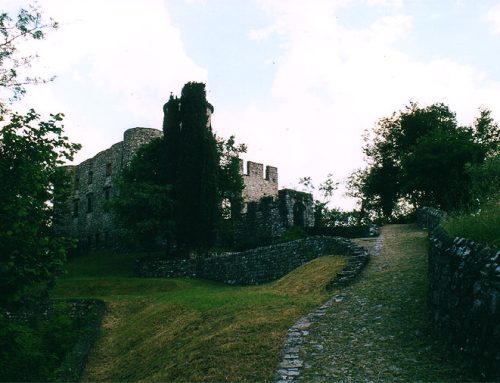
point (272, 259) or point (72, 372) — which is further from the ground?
point (272, 259)

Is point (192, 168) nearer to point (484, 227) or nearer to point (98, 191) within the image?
point (98, 191)

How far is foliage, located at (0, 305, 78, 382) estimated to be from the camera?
1016 centimetres

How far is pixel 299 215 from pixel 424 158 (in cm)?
1064

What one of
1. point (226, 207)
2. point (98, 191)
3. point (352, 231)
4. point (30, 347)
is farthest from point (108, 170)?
point (30, 347)

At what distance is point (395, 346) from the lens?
30.9 ft

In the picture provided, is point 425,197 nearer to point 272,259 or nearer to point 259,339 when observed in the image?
point 272,259

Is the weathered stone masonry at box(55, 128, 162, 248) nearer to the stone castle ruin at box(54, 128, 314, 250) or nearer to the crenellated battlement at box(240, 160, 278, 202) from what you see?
the stone castle ruin at box(54, 128, 314, 250)

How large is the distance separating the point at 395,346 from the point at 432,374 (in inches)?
60.0

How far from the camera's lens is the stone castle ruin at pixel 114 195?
37.5 meters

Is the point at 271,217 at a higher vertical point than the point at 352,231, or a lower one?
higher

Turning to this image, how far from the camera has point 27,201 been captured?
36.0ft

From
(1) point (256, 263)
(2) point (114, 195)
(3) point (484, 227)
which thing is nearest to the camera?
(3) point (484, 227)

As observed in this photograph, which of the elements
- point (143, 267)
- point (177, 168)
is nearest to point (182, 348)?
point (143, 267)

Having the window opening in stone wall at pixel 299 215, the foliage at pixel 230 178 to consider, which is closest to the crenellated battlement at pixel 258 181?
the foliage at pixel 230 178
